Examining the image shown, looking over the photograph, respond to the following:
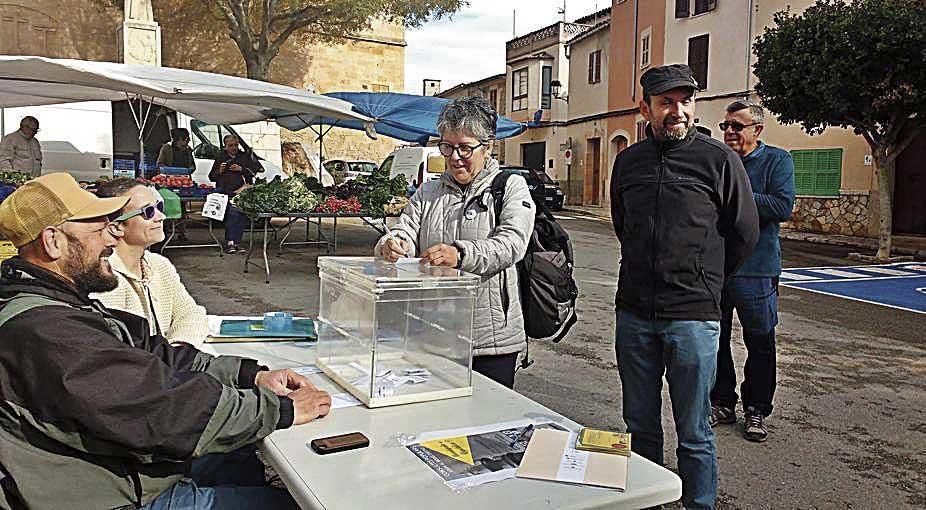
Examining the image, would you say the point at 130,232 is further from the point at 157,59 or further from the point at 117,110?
the point at 157,59

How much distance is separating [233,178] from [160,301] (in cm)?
957

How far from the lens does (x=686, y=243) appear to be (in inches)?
115

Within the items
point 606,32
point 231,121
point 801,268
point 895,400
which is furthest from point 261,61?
point 895,400

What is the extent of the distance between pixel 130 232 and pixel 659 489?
213 centimetres

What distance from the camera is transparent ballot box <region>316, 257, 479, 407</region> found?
2365 mm

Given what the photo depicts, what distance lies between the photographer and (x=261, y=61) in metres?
24.4

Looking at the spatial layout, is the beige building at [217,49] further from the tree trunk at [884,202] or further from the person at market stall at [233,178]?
the tree trunk at [884,202]

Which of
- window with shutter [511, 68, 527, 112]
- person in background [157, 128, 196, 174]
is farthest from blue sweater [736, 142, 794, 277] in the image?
window with shutter [511, 68, 527, 112]

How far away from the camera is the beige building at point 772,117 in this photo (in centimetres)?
1753

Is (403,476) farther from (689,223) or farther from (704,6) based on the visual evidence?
(704,6)

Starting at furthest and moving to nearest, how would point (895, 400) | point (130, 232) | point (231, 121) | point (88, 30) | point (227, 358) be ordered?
point (88, 30), point (231, 121), point (895, 400), point (130, 232), point (227, 358)

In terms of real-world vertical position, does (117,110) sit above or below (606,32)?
below

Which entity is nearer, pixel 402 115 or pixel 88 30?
pixel 402 115

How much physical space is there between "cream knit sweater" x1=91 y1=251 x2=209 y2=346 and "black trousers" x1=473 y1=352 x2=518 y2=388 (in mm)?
1057
